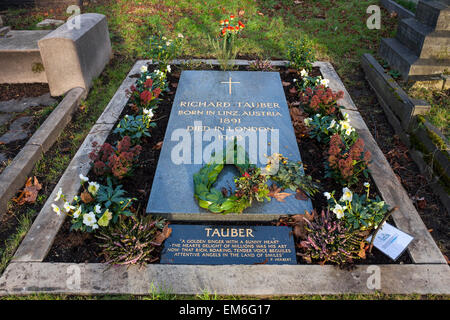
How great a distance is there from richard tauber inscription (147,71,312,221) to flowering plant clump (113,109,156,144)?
0.85 feet

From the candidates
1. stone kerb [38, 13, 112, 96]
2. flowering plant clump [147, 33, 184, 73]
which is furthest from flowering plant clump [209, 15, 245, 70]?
stone kerb [38, 13, 112, 96]

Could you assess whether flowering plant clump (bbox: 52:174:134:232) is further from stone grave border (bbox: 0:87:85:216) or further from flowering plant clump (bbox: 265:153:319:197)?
flowering plant clump (bbox: 265:153:319:197)

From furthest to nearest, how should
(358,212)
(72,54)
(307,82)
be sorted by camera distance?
(307,82)
(72,54)
(358,212)

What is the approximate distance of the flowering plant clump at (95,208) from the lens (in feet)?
9.15

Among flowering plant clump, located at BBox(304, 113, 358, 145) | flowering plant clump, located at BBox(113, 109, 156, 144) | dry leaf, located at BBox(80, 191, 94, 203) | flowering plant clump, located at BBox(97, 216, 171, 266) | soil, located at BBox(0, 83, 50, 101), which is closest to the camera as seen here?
flowering plant clump, located at BBox(97, 216, 171, 266)

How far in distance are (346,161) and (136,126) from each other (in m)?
2.38

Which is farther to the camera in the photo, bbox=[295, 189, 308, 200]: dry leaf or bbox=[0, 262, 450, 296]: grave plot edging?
bbox=[295, 189, 308, 200]: dry leaf

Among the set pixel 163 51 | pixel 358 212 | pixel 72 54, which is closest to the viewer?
pixel 358 212

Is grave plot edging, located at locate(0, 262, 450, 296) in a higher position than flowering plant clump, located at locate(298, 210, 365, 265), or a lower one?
lower

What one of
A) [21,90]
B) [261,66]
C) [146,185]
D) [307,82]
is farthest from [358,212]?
[21,90]

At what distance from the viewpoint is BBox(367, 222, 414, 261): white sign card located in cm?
282

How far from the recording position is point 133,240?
2744mm

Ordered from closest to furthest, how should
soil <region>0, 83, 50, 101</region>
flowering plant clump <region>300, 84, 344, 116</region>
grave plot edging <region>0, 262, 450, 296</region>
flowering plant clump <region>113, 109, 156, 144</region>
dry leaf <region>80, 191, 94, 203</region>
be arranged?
1. grave plot edging <region>0, 262, 450, 296</region>
2. dry leaf <region>80, 191, 94, 203</region>
3. flowering plant clump <region>113, 109, 156, 144</region>
4. flowering plant clump <region>300, 84, 344, 116</region>
5. soil <region>0, 83, 50, 101</region>

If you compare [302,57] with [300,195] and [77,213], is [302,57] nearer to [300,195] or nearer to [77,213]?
[300,195]
